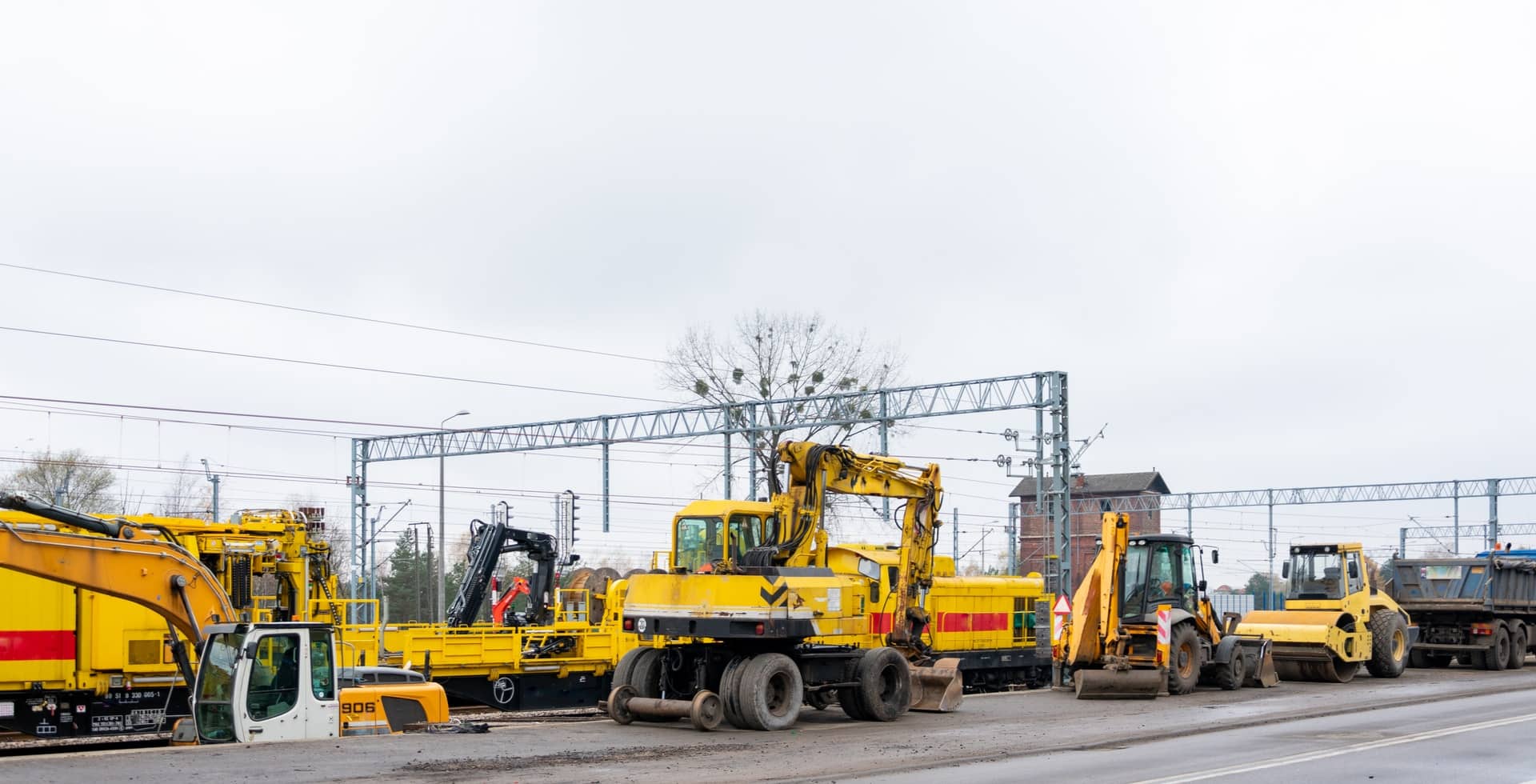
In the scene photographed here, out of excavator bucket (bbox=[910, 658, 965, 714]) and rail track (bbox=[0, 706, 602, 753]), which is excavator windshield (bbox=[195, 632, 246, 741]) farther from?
excavator bucket (bbox=[910, 658, 965, 714])

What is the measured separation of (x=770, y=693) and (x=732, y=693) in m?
0.58

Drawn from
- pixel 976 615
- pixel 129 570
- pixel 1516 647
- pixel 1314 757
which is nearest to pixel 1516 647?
pixel 1516 647

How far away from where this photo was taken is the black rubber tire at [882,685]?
2023 centimetres

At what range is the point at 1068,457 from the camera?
34031 millimetres

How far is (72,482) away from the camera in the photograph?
198 feet

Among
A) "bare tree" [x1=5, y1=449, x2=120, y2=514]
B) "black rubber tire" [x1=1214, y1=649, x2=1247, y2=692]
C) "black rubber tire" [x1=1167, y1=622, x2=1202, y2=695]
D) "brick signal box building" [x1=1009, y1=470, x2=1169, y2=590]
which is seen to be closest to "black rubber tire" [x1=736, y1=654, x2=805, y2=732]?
"black rubber tire" [x1=1167, y1=622, x2=1202, y2=695]

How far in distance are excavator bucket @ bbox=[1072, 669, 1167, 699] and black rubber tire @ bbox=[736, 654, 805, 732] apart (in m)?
7.04

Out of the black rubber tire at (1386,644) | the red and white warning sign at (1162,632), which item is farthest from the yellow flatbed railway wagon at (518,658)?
the black rubber tire at (1386,644)

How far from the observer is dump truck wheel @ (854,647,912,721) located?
20234 mm

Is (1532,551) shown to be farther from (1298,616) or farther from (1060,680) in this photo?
(1060,680)

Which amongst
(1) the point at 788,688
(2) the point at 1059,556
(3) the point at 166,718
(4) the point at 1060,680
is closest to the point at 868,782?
(1) the point at 788,688

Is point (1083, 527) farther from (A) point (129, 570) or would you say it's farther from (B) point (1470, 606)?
(A) point (129, 570)

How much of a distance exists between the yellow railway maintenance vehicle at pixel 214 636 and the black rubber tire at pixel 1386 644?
21.2 m

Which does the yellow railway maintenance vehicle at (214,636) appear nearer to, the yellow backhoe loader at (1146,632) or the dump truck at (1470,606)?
the yellow backhoe loader at (1146,632)
